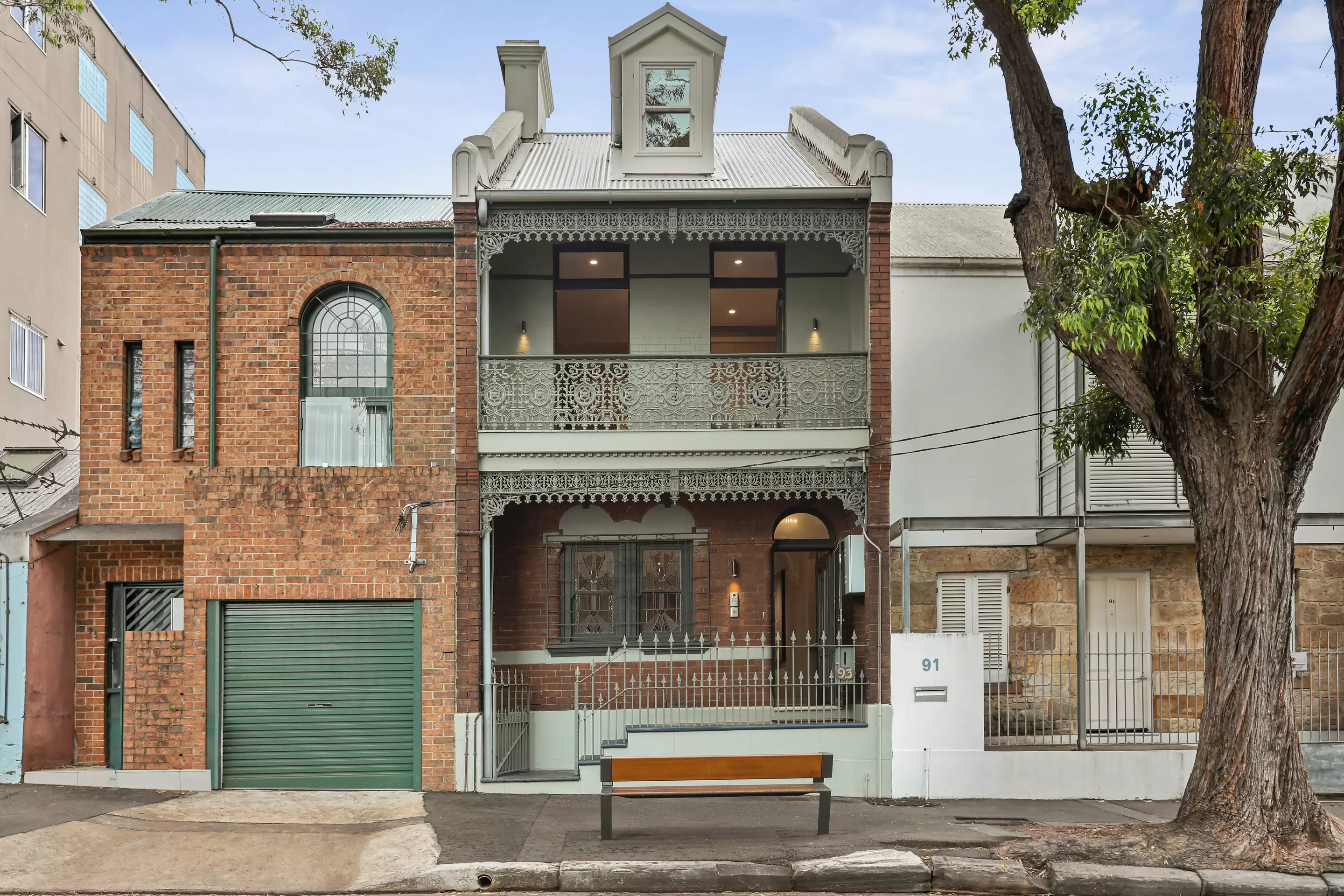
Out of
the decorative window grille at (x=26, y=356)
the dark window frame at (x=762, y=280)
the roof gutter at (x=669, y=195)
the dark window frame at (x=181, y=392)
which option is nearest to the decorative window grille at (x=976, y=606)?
the dark window frame at (x=762, y=280)

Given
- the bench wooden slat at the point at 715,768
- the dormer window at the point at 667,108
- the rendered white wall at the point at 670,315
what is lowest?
the bench wooden slat at the point at 715,768

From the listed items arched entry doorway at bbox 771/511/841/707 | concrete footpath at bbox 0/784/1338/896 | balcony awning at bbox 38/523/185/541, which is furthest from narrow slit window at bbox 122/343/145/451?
arched entry doorway at bbox 771/511/841/707

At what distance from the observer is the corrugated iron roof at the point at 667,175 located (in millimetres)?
14461

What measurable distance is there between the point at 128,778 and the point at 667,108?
10.1 meters

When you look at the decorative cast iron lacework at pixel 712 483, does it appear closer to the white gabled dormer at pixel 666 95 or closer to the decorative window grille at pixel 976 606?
Result: the decorative window grille at pixel 976 606

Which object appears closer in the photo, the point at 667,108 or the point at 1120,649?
the point at 667,108

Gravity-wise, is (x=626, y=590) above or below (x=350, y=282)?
below

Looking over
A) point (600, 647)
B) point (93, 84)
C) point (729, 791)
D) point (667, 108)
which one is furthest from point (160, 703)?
point (93, 84)

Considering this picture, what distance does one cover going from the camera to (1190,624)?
50.3ft

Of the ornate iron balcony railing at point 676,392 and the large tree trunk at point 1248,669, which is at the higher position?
the ornate iron balcony railing at point 676,392

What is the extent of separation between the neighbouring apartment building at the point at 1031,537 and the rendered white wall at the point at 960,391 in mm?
17

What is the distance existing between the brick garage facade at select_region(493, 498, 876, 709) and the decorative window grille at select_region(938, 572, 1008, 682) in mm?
1388

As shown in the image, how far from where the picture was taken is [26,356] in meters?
20.9

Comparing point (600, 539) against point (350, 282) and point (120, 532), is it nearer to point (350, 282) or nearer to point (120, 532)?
point (350, 282)
